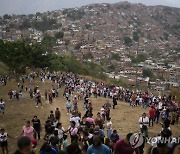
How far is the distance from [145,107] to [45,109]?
22.0 ft

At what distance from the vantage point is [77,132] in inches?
373

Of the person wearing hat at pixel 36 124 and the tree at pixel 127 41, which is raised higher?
the person wearing hat at pixel 36 124

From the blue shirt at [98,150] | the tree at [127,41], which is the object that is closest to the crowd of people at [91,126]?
the blue shirt at [98,150]

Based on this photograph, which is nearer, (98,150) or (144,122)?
(98,150)

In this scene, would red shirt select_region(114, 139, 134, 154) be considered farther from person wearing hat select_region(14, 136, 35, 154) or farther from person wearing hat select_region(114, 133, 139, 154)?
person wearing hat select_region(14, 136, 35, 154)

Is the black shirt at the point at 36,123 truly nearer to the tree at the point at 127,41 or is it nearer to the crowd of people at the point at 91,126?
the crowd of people at the point at 91,126

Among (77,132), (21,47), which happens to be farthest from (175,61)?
(77,132)

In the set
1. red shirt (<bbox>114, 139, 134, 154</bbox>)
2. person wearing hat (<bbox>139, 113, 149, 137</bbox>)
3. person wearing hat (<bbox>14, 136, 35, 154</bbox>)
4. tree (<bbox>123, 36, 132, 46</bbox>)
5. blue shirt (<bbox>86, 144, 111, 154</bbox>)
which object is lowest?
tree (<bbox>123, 36, 132, 46</bbox>)

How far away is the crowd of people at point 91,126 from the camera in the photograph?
20.7 feet

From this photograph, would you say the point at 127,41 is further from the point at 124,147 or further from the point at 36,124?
the point at 124,147

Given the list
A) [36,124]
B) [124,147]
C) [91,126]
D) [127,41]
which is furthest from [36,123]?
[127,41]

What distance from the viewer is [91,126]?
9.84m

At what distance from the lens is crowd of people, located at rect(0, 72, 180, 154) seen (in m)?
6.30

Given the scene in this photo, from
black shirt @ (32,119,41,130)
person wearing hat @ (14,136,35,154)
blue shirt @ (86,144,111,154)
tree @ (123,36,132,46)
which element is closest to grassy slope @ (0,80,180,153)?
black shirt @ (32,119,41,130)
